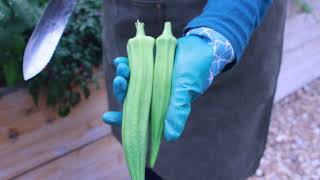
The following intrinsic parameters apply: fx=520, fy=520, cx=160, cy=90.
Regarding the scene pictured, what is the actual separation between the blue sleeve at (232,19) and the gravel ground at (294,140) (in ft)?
4.77

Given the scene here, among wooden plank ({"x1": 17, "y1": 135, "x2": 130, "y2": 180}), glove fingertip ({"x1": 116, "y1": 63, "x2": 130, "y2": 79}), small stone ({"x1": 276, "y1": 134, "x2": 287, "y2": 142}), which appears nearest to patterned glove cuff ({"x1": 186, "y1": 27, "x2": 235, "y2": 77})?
glove fingertip ({"x1": 116, "y1": 63, "x2": 130, "y2": 79})

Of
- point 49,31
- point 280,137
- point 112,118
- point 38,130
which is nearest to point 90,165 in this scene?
point 38,130

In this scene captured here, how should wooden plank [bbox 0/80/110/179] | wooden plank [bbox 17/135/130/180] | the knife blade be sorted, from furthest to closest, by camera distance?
1. wooden plank [bbox 17/135/130/180]
2. wooden plank [bbox 0/80/110/179]
3. the knife blade

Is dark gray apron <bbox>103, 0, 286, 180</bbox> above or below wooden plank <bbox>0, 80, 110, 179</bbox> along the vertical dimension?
above

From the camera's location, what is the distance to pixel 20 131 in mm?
1492

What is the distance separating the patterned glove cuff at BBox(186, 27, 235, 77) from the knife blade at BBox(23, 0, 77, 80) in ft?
0.85

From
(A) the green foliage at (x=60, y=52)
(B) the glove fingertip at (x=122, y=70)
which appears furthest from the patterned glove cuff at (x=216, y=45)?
(A) the green foliage at (x=60, y=52)

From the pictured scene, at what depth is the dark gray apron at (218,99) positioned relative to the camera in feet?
3.54

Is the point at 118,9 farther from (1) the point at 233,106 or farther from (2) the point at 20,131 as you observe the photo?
(2) the point at 20,131

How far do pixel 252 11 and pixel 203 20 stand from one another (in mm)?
96

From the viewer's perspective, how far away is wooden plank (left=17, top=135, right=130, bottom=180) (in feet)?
5.34

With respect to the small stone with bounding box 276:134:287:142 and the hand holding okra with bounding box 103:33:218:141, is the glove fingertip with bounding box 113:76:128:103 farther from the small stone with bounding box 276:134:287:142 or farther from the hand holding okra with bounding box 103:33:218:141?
the small stone with bounding box 276:134:287:142

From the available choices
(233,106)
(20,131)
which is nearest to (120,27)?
(233,106)

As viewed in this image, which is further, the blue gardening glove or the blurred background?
the blurred background
